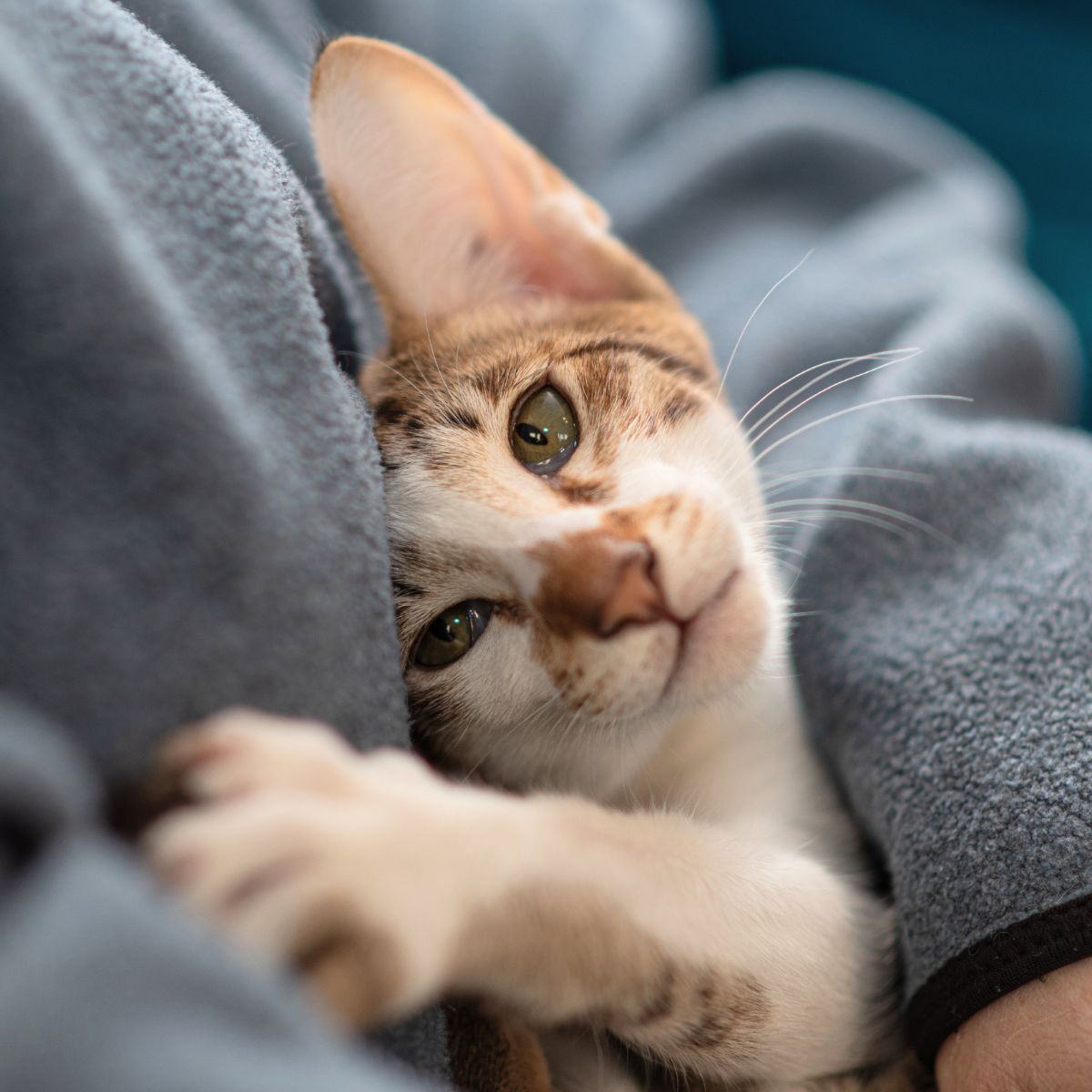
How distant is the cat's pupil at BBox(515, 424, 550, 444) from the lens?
982 millimetres

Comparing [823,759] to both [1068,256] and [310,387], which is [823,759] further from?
[1068,256]

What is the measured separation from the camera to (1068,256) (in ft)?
7.30

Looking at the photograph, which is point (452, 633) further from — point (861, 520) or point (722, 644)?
point (861, 520)

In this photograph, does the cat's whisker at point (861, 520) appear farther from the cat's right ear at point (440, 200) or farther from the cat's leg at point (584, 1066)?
the cat's leg at point (584, 1066)

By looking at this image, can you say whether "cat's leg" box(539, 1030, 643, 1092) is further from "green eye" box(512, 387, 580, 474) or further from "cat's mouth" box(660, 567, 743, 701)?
"green eye" box(512, 387, 580, 474)

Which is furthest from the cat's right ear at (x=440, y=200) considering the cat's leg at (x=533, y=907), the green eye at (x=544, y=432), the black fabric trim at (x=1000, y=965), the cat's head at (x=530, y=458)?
the black fabric trim at (x=1000, y=965)

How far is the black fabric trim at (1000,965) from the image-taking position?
0.77 m

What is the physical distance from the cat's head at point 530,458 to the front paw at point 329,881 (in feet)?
0.95

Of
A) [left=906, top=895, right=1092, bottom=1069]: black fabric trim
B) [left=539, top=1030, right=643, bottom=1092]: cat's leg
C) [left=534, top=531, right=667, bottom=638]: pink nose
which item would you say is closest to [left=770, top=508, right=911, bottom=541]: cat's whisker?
[left=534, top=531, right=667, bottom=638]: pink nose

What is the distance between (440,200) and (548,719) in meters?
0.63

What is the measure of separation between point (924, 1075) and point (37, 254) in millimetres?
984

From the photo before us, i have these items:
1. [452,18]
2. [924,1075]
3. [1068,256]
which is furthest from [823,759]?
[1068,256]

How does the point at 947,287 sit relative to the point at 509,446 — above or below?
below

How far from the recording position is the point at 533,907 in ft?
1.98
